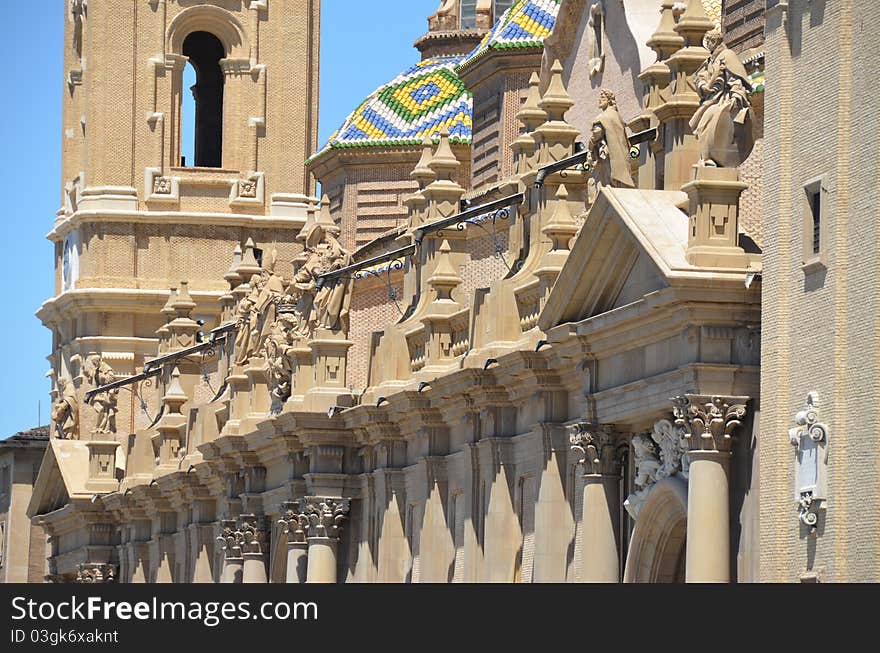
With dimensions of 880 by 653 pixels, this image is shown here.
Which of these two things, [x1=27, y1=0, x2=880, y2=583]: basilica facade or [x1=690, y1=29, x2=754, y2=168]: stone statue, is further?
[x1=690, y1=29, x2=754, y2=168]: stone statue

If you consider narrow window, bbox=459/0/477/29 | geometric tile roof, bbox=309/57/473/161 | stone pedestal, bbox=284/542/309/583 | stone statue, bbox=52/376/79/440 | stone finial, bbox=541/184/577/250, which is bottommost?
stone pedestal, bbox=284/542/309/583

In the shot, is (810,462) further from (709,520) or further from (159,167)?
(159,167)

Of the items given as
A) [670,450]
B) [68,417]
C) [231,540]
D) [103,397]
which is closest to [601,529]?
[670,450]

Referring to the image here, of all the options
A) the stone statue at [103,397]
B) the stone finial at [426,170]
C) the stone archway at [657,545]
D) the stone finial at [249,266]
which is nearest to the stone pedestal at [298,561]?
the stone finial at [426,170]

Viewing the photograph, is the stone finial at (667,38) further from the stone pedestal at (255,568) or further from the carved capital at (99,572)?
the carved capital at (99,572)

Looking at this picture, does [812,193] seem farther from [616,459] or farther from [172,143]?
[172,143]

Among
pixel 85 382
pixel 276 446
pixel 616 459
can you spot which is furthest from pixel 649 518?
pixel 85 382

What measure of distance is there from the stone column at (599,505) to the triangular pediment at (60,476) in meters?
32.6

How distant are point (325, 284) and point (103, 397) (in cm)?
1925

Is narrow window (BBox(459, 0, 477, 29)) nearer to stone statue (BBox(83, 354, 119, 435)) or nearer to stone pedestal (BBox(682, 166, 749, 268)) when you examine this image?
stone statue (BBox(83, 354, 119, 435))

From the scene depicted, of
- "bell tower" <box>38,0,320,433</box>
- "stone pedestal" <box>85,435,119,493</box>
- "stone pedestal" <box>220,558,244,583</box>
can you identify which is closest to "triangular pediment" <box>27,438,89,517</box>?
"stone pedestal" <box>85,435,119,493</box>

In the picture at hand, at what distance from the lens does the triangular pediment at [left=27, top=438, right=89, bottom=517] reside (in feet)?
233
